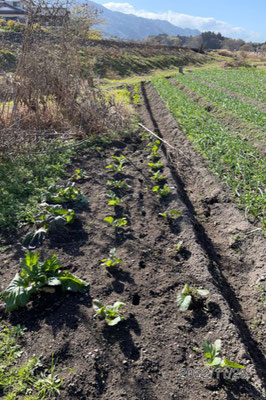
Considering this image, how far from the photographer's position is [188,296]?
10.6 ft

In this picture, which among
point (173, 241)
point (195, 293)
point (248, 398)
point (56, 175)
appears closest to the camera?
point (248, 398)

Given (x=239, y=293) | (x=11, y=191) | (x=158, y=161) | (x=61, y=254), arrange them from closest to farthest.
A: (x=239, y=293) → (x=61, y=254) → (x=11, y=191) → (x=158, y=161)

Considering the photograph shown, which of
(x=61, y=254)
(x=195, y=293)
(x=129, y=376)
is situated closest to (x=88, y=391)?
(x=129, y=376)

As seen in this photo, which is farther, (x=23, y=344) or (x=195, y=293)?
(x=195, y=293)

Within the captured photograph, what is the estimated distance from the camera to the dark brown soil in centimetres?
261

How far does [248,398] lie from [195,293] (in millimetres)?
1124

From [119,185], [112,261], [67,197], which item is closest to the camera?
[112,261]

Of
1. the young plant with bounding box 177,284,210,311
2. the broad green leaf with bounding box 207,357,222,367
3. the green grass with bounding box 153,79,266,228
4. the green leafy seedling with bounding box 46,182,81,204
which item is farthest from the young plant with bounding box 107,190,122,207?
the broad green leaf with bounding box 207,357,222,367

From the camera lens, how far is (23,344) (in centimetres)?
287

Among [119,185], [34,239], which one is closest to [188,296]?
[34,239]

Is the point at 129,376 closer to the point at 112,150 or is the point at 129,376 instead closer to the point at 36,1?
the point at 112,150

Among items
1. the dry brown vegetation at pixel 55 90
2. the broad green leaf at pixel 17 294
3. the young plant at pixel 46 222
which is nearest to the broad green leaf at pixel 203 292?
the broad green leaf at pixel 17 294

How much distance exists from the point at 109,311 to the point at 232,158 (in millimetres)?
4346

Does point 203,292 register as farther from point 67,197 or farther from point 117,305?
point 67,197
